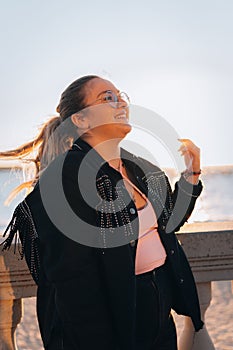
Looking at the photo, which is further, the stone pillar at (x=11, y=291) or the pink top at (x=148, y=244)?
the stone pillar at (x=11, y=291)

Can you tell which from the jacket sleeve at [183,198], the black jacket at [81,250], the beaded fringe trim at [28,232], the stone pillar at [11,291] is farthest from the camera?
the stone pillar at [11,291]

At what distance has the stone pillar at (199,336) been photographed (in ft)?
6.92

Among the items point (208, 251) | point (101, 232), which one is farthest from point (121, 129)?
point (208, 251)

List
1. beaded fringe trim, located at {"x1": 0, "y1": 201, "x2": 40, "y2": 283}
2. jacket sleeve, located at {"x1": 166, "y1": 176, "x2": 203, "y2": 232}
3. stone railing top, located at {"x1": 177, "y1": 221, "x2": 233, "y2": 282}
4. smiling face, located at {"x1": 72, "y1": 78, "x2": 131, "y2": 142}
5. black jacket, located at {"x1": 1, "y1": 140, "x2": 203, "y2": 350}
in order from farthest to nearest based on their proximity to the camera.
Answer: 1. stone railing top, located at {"x1": 177, "y1": 221, "x2": 233, "y2": 282}
2. jacket sleeve, located at {"x1": 166, "y1": 176, "x2": 203, "y2": 232}
3. smiling face, located at {"x1": 72, "y1": 78, "x2": 131, "y2": 142}
4. beaded fringe trim, located at {"x1": 0, "y1": 201, "x2": 40, "y2": 283}
5. black jacket, located at {"x1": 1, "y1": 140, "x2": 203, "y2": 350}

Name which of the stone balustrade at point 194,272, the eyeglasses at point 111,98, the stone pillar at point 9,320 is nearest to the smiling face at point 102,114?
the eyeglasses at point 111,98

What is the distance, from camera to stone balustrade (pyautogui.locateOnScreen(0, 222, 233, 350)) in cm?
193

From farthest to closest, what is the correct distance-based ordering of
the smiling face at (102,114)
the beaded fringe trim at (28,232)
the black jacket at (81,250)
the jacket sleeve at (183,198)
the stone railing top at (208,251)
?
the stone railing top at (208,251) < the jacket sleeve at (183,198) < the smiling face at (102,114) < the beaded fringe trim at (28,232) < the black jacket at (81,250)

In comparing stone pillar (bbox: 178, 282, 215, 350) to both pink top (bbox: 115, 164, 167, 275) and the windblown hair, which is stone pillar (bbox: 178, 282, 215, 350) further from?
the windblown hair

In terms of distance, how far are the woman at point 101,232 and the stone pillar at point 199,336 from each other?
428 millimetres

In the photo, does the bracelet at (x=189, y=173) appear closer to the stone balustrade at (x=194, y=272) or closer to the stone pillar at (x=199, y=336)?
the stone balustrade at (x=194, y=272)

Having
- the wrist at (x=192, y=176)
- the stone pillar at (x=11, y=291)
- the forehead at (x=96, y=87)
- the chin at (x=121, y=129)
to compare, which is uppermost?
the forehead at (x=96, y=87)

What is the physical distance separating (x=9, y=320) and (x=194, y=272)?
2.24 ft

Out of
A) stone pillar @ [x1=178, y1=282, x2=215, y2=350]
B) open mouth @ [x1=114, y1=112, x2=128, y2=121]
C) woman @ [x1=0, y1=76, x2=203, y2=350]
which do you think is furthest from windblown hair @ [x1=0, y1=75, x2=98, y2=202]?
stone pillar @ [x1=178, y1=282, x2=215, y2=350]

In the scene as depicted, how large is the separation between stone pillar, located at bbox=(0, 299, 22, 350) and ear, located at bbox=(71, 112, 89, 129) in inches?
29.5
